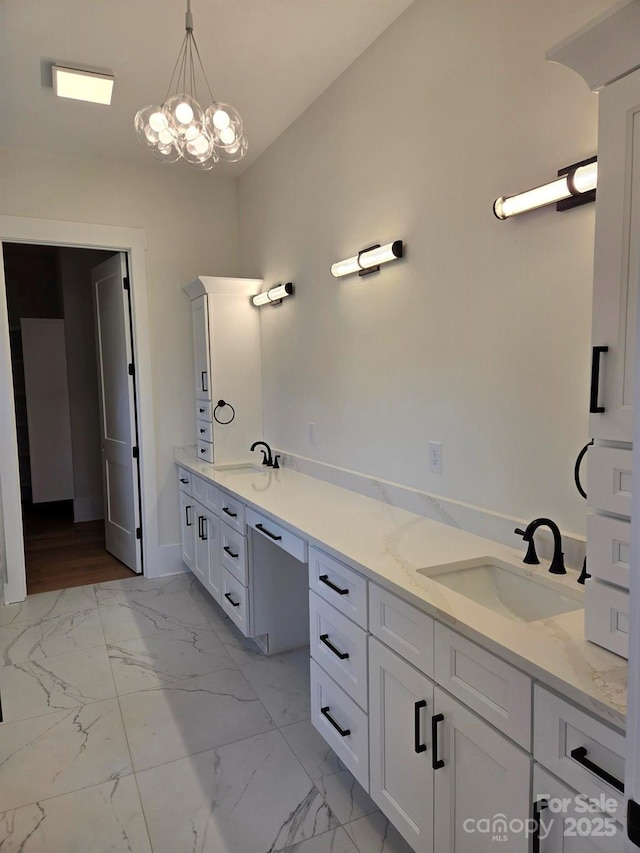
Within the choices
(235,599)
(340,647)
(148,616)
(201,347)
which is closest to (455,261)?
(340,647)

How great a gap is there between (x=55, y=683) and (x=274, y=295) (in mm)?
2403

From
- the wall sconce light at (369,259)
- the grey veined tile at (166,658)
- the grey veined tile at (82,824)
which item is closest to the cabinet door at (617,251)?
the wall sconce light at (369,259)

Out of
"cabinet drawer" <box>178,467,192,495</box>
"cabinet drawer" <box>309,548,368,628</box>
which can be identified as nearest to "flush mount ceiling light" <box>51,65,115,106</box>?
"cabinet drawer" <box>178,467,192,495</box>

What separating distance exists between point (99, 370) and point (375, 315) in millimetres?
2935

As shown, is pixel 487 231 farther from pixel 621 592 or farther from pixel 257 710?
pixel 257 710

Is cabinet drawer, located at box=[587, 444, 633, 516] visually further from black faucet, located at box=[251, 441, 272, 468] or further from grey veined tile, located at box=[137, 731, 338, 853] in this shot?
black faucet, located at box=[251, 441, 272, 468]

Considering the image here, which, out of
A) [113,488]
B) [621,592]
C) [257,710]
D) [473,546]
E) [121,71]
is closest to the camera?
[621,592]

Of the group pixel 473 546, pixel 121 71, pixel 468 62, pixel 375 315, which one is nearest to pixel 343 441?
pixel 375 315

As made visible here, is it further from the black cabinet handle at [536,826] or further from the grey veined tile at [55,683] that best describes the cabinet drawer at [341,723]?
the grey veined tile at [55,683]

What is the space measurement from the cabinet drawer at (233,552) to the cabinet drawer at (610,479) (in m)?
1.98

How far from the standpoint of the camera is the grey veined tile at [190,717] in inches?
89.0

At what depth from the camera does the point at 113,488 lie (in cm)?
460

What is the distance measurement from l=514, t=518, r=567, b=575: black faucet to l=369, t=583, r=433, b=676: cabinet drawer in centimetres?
45

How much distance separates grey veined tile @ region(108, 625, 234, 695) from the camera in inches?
109
